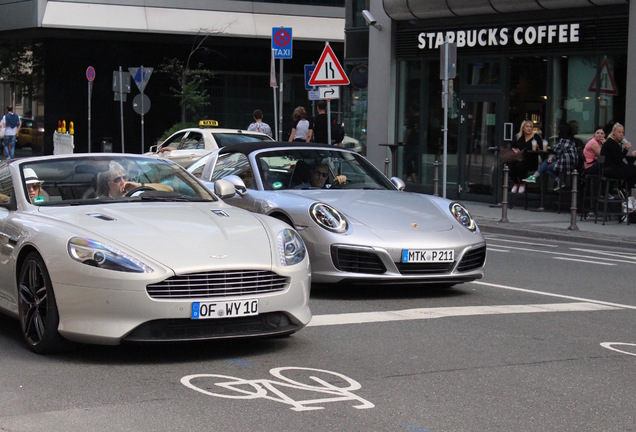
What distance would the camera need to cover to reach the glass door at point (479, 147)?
915 inches

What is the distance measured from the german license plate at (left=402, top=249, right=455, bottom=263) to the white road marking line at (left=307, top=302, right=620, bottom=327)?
1.87 ft

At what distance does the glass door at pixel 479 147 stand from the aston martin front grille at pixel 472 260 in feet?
43.0

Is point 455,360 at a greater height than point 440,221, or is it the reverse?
point 440,221

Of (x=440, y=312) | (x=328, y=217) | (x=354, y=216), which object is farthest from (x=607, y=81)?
(x=440, y=312)


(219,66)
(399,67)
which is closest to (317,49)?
(219,66)

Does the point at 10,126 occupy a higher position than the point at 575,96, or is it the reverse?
the point at 575,96

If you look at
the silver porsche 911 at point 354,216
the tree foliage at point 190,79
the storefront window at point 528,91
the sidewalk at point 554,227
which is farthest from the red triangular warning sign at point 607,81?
the tree foliage at point 190,79

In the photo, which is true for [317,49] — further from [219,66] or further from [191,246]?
[191,246]

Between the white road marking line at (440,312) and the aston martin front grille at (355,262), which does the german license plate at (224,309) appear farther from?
the aston martin front grille at (355,262)

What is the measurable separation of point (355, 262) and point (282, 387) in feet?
11.3

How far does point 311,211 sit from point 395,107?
16867 millimetres

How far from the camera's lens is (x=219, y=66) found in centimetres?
4609

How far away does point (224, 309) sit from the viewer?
21.9 feet

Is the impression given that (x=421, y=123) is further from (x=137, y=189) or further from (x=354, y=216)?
(x=137, y=189)
